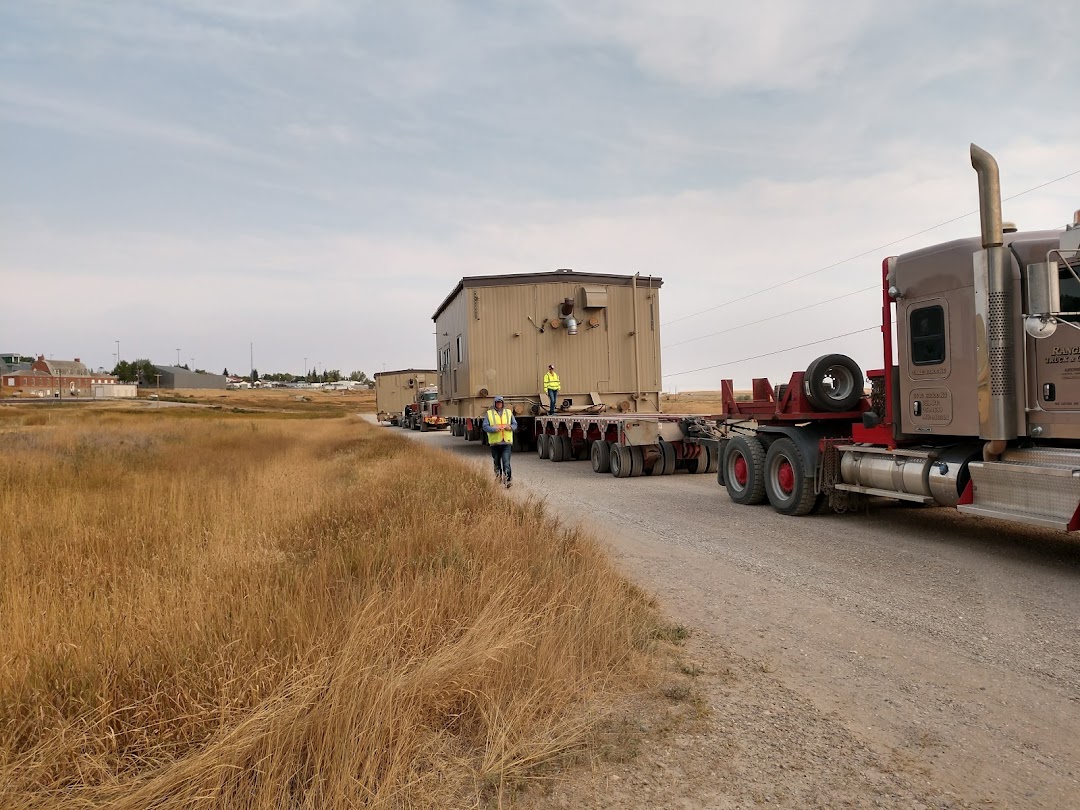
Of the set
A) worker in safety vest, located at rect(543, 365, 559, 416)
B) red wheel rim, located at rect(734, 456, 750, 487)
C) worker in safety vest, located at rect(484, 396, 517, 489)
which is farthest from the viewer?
worker in safety vest, located at rect(543, 365, 559, 416)

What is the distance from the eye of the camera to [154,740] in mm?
2963

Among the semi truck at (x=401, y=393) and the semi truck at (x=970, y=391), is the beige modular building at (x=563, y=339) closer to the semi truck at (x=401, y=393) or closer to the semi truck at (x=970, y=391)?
the semi truck at (x=970, y=391)

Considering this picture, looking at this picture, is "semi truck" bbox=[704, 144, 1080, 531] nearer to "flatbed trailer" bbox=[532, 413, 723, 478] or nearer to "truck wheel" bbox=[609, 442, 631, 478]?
"flatbed trailer" bbox=[532, 413, 723, 478]

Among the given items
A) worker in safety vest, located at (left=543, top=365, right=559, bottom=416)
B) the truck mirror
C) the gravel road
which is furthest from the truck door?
worker in safety vest, located at (left=543, top=365, right=559, bottom=416)

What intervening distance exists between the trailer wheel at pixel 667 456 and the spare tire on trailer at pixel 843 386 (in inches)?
214

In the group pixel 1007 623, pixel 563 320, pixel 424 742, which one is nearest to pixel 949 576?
pixel 1007 623

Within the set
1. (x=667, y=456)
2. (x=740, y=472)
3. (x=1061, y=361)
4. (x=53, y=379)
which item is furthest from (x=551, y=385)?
(x=53, y=379)

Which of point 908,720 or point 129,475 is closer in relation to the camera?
point 908,720

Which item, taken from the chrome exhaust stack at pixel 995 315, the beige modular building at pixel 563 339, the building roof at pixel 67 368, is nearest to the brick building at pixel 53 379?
Answer: the building roof at pixel 67 368

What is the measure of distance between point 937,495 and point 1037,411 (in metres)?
1.30

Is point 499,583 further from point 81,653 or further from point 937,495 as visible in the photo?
point 937,495

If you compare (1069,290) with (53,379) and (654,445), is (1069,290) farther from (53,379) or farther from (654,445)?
(53,379)

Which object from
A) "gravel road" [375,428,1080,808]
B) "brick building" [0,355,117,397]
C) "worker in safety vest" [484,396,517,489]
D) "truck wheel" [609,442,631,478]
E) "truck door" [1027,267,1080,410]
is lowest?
"gravel road" [375,428,1080,808]

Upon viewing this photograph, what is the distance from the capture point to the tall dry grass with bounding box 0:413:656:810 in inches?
109
